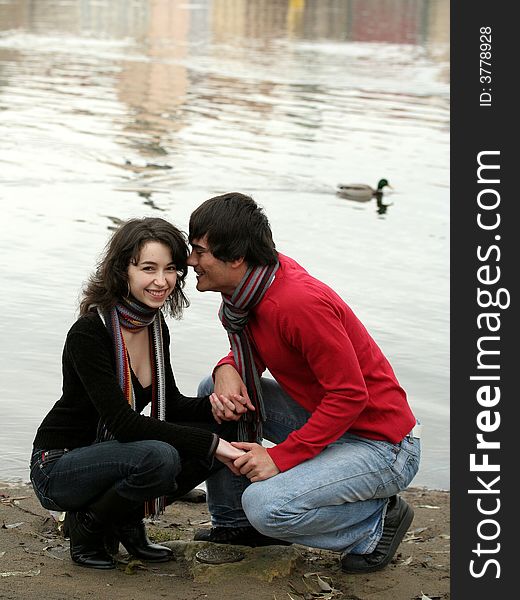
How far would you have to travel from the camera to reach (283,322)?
157 inches

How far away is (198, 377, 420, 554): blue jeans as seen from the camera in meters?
4.02

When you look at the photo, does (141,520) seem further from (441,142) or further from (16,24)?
(16,24)

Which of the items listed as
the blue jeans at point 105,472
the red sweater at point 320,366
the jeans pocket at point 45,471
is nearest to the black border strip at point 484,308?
the red sweater at point 320,366

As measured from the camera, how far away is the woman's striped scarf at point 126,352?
13.3 feet

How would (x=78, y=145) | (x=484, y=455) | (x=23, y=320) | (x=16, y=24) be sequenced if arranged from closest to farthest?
(x=484, y=455), (x=23, y=320), (x=78, y=145), (x=16, y=24)

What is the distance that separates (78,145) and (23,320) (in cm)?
694

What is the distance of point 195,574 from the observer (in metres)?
4.05

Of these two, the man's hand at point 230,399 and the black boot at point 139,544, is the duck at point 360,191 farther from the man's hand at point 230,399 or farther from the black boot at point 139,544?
the black boot at point 139,544

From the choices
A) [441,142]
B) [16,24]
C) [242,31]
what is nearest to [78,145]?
[441,142]

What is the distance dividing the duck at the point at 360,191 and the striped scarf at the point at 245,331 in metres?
8.15

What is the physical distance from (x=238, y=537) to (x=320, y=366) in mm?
803

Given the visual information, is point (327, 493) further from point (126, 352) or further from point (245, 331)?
point (126, 352)

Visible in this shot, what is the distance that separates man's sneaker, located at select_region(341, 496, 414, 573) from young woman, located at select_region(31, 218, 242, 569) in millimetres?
581

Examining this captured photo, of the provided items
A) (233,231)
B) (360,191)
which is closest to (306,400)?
(233,231)
